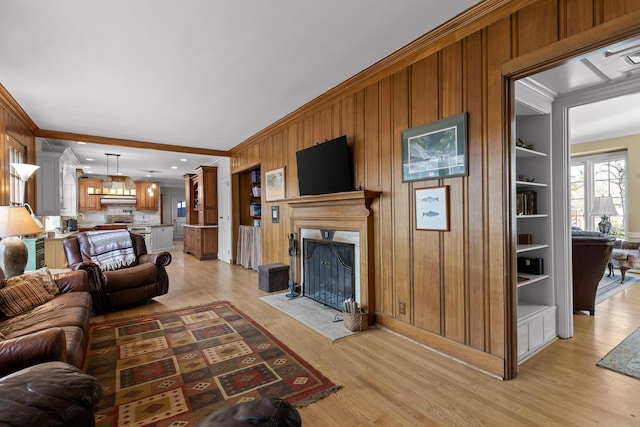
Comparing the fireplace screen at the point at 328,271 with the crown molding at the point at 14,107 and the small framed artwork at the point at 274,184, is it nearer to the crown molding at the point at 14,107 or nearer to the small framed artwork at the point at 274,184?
the small framed artwork at the point at 274,184

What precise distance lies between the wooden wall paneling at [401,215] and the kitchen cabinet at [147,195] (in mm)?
10524

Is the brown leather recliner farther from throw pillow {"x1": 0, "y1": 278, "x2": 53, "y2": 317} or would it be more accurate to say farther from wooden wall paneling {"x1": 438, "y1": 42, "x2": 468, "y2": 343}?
wooden wall paneling {"x1": 438, "y1": 42, "x2": 468, "y2": 343}

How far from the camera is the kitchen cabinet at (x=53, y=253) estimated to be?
16.6ft

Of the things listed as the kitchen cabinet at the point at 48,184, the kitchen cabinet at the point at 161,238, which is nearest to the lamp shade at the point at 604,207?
the kitchen cabinet at the point at 48,184

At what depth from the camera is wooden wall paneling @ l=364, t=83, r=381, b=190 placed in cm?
327

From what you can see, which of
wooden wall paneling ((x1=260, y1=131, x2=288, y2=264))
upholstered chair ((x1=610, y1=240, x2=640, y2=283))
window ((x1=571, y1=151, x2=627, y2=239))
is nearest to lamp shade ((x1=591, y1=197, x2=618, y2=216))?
window ((x1=571, y1=151, x2=627, y2=239))

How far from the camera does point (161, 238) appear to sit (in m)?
10.1

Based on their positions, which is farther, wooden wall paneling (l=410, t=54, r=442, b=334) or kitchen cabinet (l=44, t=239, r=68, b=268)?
kitchen cabinet (l=44, t=239, r=68, b=268)

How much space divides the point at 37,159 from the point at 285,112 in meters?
4.30

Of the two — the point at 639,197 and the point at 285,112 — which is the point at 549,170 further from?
the point at 639,197

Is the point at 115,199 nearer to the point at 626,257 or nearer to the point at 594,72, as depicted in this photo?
the point at 594,72

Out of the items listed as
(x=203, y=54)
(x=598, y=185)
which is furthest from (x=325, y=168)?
(x=598, y=185)

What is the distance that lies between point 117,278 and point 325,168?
2918 mm

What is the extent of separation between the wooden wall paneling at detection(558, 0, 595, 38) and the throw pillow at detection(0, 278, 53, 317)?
14.3ft
